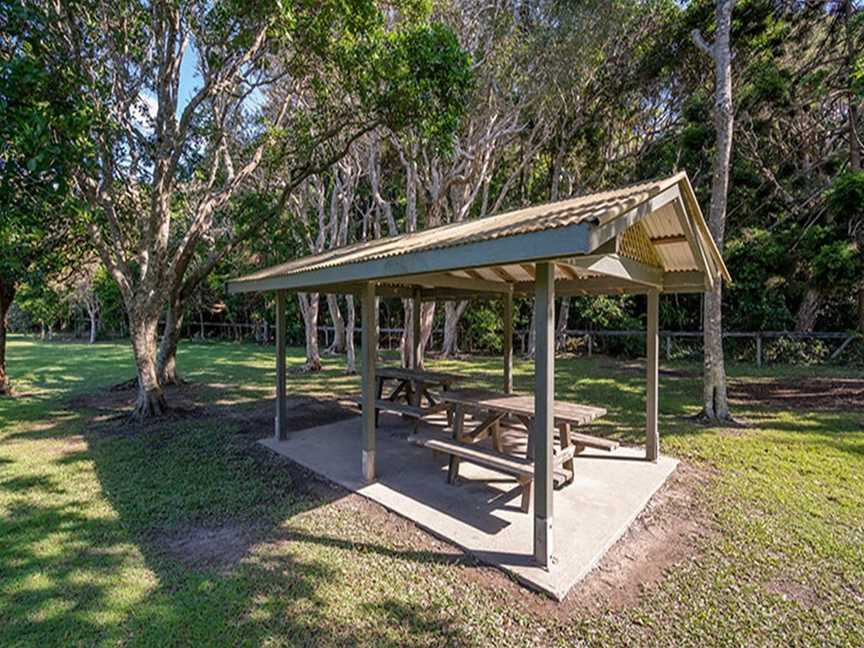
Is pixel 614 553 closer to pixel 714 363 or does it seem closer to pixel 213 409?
pixel 714 363

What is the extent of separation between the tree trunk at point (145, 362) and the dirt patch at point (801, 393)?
1052 cm

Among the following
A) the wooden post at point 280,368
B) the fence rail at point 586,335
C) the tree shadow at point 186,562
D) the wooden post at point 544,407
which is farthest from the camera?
the fence rail at point 586,335

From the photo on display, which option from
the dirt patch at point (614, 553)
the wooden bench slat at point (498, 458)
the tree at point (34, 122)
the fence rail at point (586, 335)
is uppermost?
the tree at point (34, 122)

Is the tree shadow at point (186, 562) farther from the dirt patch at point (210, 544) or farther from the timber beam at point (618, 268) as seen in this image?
the timber beam at point (618, 268)

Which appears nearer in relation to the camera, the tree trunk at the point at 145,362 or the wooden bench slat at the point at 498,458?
the wooden bench slat at the point at 498,458

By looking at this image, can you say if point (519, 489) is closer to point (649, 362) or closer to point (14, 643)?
point (649, 362)

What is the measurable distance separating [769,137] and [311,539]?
1522 cm

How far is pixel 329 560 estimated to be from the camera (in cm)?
309

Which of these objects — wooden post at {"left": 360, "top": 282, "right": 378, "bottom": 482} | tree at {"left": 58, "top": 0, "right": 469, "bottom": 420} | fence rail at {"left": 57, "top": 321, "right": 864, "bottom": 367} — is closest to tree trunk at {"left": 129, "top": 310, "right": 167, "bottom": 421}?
tree at {"left": 58, "top": 0, "right": 469, "bottom": 420}

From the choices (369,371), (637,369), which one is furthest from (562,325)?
(369,371)

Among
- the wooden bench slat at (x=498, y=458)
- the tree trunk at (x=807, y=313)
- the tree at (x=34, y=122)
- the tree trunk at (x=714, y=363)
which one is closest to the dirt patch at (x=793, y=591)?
the wooden bench slat at (x=498, y=458)

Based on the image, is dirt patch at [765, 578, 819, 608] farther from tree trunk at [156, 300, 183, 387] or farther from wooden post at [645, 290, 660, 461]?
tree trunk at [156, 300, 183, 387]

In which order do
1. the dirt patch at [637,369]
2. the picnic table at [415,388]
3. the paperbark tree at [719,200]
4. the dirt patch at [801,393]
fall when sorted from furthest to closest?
the dirt patch at [637,369] < the dirt patch at [801,393] < the paperbark tree at [719,200] < the picnic table at [415,388]

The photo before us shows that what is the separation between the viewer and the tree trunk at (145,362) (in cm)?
701
